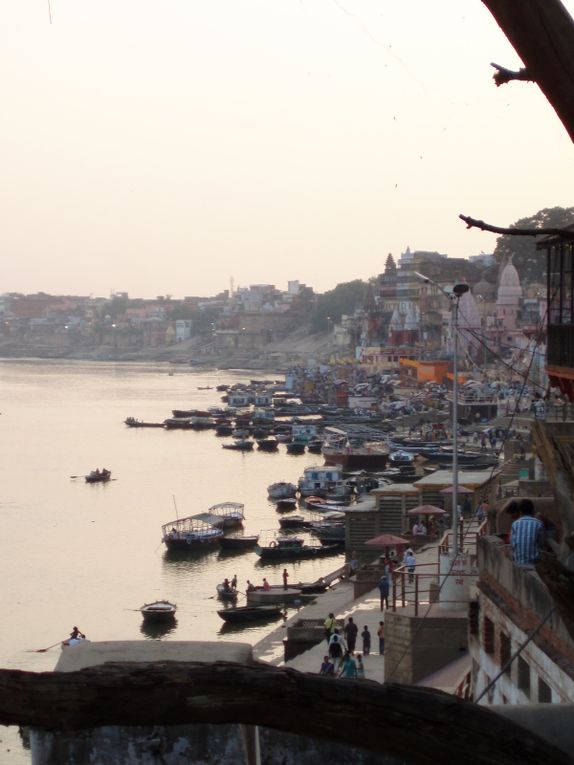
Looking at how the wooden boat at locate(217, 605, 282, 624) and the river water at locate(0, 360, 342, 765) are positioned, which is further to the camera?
the river water at locate(0, 360, 342, 765)

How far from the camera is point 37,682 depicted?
1.79 m

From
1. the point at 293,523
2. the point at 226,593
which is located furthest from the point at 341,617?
the point at 293,523

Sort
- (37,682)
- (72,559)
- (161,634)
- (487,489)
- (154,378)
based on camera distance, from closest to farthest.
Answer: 1. (37,682)
2. (161,634)
3. (487,489)
4. (72,559)
5. (154,378)

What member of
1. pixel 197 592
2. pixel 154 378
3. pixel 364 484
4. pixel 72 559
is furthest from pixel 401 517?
pixel 154 378

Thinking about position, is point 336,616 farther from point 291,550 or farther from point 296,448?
point 296,448

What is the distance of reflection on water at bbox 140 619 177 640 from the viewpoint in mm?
18703

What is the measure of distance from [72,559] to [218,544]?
9.19ft

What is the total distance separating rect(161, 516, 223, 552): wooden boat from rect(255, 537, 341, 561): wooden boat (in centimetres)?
158

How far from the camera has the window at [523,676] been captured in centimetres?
543

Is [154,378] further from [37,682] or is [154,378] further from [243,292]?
[37,682]

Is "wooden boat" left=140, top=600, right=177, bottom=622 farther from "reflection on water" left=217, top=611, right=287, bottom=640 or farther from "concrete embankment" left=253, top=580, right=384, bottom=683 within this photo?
"concrete embankment" left=253, top=580, right=384, bottom=683

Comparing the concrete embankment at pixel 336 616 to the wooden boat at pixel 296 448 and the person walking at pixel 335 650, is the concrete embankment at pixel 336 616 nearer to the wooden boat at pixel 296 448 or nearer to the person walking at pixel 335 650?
the person walking at pixel 335 650

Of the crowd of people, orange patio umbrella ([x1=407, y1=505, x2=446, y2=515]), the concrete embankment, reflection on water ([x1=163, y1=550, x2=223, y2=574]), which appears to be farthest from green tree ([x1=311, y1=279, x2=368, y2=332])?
the crowd of people

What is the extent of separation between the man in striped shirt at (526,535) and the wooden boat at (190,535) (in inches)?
829
